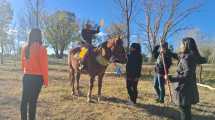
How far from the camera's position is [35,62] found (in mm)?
7156

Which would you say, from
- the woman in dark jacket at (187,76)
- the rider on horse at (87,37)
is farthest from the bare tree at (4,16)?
the woman in dark jacket at (187,76)

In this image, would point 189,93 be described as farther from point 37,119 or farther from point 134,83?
point 37,119

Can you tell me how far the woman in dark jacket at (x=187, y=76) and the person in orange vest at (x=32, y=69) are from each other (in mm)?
2817

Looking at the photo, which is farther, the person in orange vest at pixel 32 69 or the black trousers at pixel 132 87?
the black trousers at pixel 132 87

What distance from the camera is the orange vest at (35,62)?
7.08m

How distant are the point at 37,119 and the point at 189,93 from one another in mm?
3940

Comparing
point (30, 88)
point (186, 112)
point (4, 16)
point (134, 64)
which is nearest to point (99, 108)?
point (134, 64)

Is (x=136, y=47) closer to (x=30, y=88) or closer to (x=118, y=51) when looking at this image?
(x=118, y=51)

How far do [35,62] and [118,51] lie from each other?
3.13 m

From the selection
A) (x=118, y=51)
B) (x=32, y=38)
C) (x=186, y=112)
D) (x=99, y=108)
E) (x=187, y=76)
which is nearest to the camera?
(x=187, y=76)

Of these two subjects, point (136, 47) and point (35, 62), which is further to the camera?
point (136, 47)

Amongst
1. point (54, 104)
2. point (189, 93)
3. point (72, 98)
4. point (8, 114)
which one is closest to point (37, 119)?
point (8, 114)

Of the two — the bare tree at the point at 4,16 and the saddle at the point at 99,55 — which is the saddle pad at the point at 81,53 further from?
the bare tree at the point at 4,16

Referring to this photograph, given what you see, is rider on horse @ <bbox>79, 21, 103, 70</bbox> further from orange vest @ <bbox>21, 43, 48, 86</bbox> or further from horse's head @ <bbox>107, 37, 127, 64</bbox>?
orange vest @ <bbox>21, 43, 48, 86</bbox>
